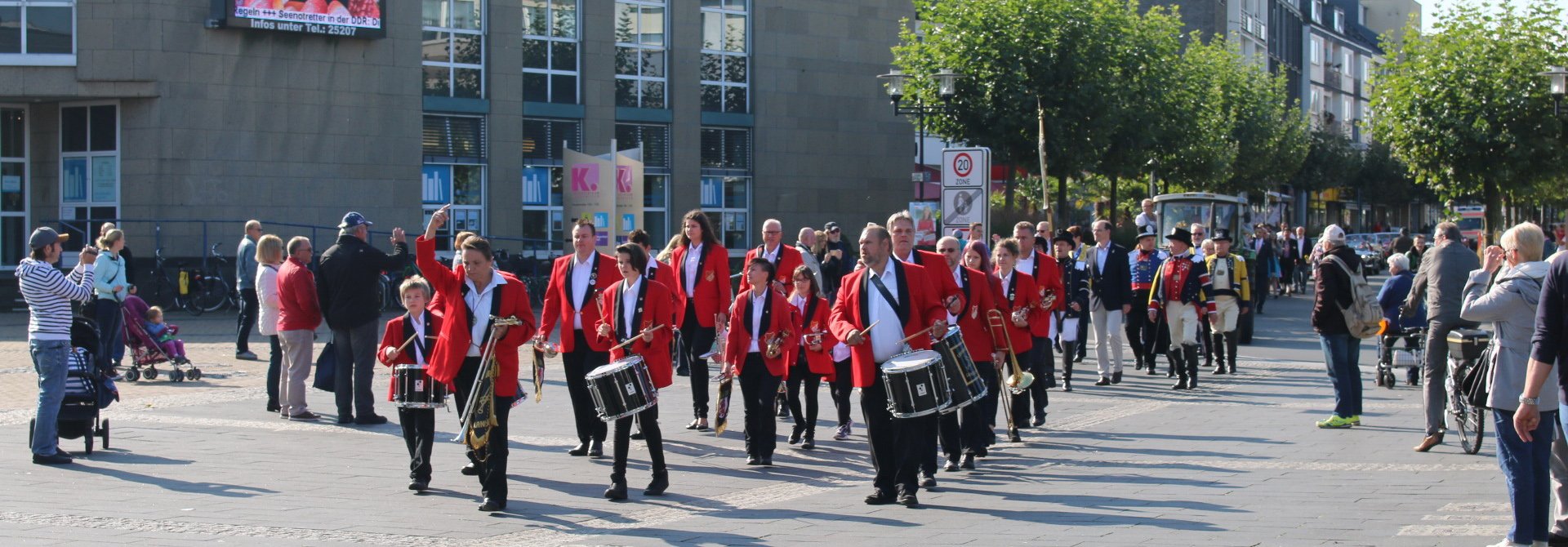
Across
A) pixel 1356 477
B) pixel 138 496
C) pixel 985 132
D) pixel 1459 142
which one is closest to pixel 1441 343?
pixel 1356 477

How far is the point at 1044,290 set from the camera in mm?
12531

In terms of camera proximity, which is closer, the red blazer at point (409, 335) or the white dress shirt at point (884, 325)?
the white dress shirt at point (884, 325)

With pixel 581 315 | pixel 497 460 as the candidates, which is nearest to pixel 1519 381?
pixel 497 460

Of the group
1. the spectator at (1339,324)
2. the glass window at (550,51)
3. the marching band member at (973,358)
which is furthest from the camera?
the glass window at (550,51)

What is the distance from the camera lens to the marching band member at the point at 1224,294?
53.7 feet

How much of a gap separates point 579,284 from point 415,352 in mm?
1328

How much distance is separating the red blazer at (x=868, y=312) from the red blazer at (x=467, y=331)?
1698mm

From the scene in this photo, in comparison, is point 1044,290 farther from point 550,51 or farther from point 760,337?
point 550,51

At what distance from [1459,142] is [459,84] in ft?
67.3

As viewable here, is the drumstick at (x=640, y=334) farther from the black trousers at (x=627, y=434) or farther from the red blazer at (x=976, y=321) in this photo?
the red blazer at (x=976, y=321)

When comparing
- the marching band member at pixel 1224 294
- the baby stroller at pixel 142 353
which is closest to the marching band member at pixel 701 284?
the baby stroller at pixel 142 353

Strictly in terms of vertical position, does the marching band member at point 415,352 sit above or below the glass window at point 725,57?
below

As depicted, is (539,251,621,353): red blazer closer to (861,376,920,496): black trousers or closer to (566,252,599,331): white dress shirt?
(566,252,599,331): white dress shirt

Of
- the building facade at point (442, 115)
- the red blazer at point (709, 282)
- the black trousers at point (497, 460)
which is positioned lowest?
the black trousers at point (497, 460)
